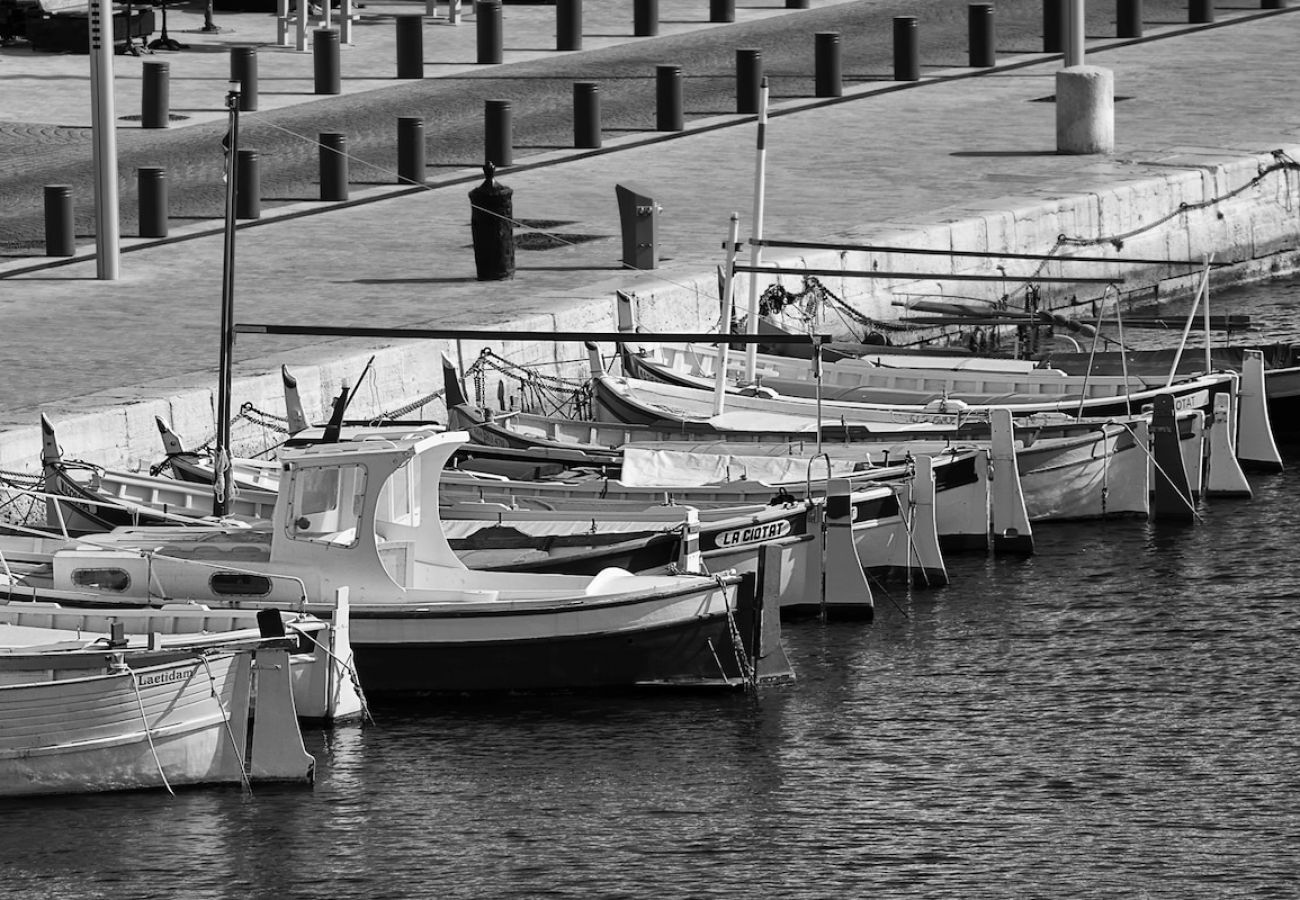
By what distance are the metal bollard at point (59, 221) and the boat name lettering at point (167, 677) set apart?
39.3 feet

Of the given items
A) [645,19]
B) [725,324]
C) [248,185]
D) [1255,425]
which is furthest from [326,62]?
[1255,425]

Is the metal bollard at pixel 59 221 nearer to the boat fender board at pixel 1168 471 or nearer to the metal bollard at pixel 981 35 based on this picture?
the boat fender board at pixel 1168 471

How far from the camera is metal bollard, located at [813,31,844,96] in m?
35.0

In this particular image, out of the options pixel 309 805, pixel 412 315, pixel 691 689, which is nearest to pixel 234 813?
pixel 309 805

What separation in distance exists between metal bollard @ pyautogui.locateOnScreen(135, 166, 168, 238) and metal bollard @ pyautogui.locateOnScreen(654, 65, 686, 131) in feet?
24.1

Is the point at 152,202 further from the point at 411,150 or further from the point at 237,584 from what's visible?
the point at 237,584

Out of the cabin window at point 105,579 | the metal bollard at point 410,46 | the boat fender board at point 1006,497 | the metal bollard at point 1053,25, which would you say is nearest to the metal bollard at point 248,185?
the metal bollard at point 410,46

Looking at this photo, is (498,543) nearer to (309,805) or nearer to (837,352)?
(309,805)

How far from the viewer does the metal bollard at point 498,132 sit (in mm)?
30734

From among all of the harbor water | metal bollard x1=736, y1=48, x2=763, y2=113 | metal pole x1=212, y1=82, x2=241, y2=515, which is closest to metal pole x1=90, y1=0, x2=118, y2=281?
metal pole x1=212, y1=82, x2=241, y2=515

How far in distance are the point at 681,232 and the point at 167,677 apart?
539 inches

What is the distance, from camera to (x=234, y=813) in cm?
1516

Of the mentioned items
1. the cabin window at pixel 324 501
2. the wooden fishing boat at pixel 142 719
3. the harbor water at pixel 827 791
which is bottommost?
the harbor water at pixel 827 791

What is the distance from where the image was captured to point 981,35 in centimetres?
3731
